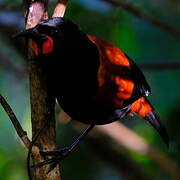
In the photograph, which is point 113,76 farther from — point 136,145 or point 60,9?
point 136,145

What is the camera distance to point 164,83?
333 centimetres

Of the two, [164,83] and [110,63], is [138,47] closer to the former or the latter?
[164,83]

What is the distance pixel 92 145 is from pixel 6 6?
98 cm

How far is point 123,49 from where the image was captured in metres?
3.40

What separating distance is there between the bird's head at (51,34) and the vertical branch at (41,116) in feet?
0.23

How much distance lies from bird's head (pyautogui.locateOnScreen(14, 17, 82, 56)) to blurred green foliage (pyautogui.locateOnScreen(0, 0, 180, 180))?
1188mm

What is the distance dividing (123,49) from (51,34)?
158 centimetres

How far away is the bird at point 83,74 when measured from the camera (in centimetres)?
187

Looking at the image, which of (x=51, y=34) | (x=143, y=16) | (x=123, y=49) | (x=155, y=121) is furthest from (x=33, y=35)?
(x=123, y=49)

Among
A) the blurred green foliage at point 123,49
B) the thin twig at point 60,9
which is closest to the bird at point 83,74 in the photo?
the thin twig at point 60,9

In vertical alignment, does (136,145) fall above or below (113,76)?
below

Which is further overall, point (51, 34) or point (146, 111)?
point (146, 111)

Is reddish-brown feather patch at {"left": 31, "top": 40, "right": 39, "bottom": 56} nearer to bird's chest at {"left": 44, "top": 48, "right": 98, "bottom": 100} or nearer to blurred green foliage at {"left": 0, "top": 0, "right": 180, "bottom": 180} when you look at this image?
bird's chest at {"left": 44, "top": 48, "right": 98, "bottom": 100}

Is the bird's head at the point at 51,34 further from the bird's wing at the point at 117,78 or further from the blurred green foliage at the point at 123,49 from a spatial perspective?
the blurred green foliage at the point at 123,49
